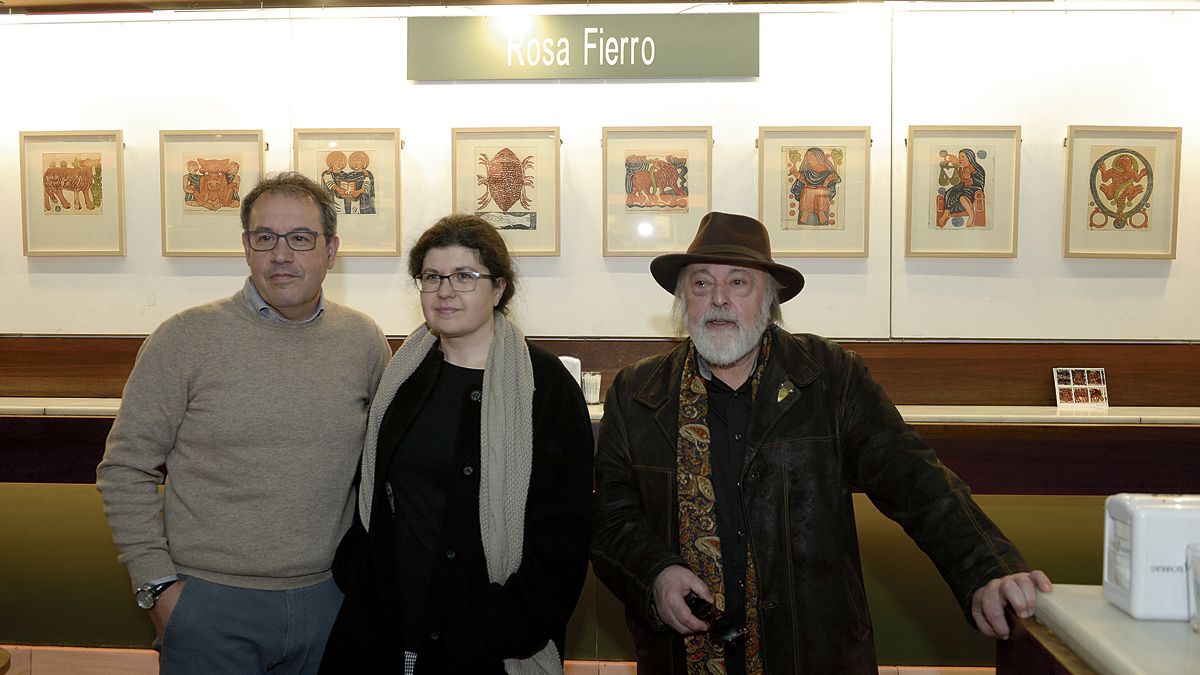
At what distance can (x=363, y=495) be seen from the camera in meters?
2.25

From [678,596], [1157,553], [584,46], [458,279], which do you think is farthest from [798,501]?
[584,46]

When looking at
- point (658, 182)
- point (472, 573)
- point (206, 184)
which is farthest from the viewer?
point (206, 184)

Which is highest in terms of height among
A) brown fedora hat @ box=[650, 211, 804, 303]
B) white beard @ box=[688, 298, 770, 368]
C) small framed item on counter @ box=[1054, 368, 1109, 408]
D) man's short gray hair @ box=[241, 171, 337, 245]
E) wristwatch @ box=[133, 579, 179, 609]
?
man's short gray hair @ box=[241, 171, 337, 245]

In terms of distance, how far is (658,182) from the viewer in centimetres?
423

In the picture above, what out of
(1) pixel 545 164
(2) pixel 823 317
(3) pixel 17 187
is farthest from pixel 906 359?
(3) pixel 17 187

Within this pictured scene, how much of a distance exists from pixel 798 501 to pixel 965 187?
2.54m

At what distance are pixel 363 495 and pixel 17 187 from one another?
3.36 meters

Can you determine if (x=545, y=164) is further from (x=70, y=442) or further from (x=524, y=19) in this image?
(x=70, y=442)

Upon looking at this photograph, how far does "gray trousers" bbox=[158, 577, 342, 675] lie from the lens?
88.5 inches

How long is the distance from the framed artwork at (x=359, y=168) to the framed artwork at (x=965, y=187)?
7.96ft

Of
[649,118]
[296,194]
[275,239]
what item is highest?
[649,118]

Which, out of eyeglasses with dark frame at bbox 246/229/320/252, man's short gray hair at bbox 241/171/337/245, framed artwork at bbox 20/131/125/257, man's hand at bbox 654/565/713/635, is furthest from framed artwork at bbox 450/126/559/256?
man's hand at bbox 654/565/713/635

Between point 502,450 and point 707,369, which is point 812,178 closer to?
point 707,369

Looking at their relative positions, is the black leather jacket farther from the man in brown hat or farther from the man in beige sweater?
the man in beige sweater
